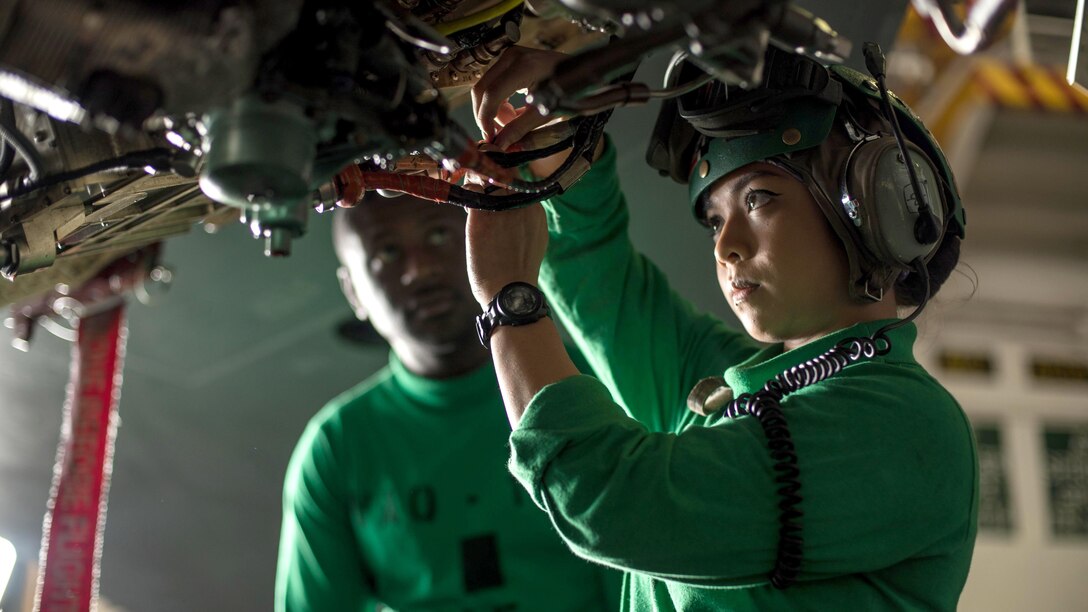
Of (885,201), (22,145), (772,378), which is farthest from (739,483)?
(22,145)

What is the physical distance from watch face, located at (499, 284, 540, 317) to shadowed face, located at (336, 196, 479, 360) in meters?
0.90

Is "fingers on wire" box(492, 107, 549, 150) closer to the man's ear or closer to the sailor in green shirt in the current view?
the sailor in green shirt

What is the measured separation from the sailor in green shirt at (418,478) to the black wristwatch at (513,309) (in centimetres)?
78

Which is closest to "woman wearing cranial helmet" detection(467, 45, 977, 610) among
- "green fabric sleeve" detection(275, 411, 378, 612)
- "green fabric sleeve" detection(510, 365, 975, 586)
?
"green fabric sleeve" detection(510, 365, 975, 586)

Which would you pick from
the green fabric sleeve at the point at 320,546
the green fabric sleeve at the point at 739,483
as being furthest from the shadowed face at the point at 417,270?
the green fabric sleeve at the point at 739,483

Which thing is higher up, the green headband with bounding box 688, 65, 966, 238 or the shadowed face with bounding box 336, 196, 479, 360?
the shadowed face with bounding box 336, 196, 479, 360

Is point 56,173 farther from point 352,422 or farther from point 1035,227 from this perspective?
point 1035,227

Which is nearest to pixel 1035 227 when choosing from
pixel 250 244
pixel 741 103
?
pixel 250 244

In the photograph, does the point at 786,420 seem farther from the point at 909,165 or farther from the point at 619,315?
the point at 619,315

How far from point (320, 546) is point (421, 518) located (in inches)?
6.9

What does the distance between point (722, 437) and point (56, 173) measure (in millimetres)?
582

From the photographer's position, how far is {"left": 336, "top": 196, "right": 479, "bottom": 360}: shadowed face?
1.92 m

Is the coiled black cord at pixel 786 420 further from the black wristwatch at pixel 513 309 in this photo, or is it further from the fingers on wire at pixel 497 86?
the fingers on wire at pixel 497 86

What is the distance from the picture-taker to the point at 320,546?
6.01ft
